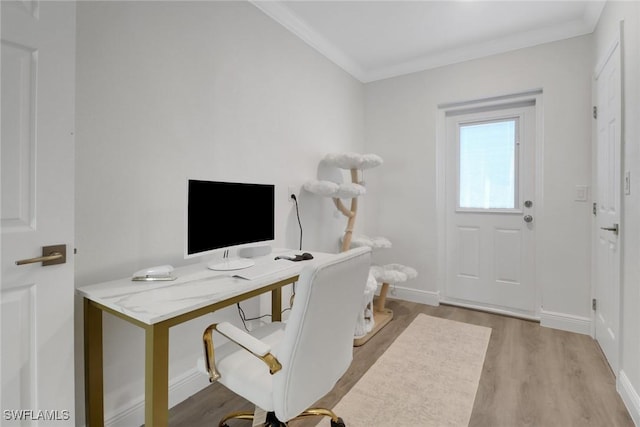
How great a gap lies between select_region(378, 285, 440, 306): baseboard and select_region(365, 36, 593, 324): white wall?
11 millimetres

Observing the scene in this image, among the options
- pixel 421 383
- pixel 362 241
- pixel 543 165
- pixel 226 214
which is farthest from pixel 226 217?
pixel 543 165

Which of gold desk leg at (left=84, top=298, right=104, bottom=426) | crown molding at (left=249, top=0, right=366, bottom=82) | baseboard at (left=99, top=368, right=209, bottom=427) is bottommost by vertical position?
baseboard at (left=99, top=368, right=209, bottom=427)

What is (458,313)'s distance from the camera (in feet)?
9.95

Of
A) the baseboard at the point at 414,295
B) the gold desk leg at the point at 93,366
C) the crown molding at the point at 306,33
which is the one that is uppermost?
the crown molding at the point at 306,33

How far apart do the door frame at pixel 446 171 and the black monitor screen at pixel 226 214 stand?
2069 millimetres

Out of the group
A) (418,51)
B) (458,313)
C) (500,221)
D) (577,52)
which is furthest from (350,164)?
(577,52)

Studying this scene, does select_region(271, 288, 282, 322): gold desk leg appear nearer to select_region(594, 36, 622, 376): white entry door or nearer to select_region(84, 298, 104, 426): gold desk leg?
select_region(84, 298, 104, 426): gold desk leg

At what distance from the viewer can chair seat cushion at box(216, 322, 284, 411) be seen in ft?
3.53

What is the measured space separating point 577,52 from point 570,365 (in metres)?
2.47

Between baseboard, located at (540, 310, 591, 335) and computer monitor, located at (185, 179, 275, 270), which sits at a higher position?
computer monitor, located at (185, 179, 275, 270)

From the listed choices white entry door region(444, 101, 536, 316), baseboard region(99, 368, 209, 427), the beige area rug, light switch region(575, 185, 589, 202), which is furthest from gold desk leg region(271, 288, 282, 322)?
light switch region(575, 185, 589, 202)

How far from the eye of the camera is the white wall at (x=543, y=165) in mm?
2570

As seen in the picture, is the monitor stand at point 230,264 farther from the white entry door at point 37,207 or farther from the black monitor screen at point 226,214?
the white entry door at point 37,207

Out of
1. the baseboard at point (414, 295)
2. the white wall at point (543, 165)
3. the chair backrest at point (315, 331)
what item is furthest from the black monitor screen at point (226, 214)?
the baseboard at point (414, 295)
